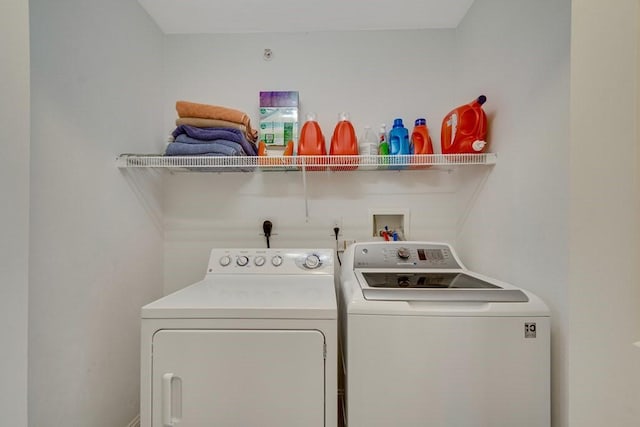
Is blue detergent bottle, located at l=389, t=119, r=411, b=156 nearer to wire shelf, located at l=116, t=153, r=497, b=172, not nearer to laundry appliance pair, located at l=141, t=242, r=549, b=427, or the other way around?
wire shelf, located at l=116, t=153, r=497, b=172

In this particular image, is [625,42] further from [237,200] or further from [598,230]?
[237,200]

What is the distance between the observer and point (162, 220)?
186cm

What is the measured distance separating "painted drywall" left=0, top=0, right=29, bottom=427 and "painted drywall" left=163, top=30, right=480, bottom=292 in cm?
123

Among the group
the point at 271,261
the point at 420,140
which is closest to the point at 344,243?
the point at 271,261

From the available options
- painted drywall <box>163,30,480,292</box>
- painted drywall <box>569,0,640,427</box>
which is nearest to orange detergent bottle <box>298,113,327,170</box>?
painted drywall <box>163,30,480,292</box>

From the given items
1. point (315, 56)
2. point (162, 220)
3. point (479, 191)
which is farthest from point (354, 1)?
point (162, 220)

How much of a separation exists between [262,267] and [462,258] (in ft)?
4.15

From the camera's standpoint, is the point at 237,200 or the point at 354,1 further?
the point at 237,200

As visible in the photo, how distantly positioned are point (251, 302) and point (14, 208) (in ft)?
2.36

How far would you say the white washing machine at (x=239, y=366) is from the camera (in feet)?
3.21

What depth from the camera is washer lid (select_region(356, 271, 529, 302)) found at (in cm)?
102

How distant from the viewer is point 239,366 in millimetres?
981

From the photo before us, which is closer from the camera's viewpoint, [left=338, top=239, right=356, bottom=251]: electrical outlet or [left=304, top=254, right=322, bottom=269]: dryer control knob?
[left=304, top=254, right=322, bottom=269]: dryer control knob

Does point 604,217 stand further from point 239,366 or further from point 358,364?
point 239,366
